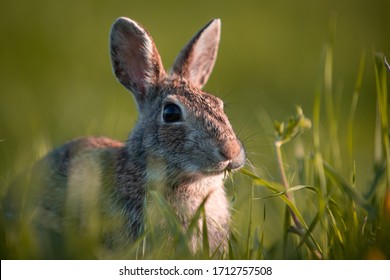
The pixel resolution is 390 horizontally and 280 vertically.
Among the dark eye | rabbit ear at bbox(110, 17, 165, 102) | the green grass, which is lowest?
the green grass

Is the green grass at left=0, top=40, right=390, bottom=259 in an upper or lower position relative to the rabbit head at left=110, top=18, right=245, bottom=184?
lower

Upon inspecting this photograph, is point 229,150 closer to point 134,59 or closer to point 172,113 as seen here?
point 172,113

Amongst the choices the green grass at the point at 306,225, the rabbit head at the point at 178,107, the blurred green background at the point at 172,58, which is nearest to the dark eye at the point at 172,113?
the rabbit head at the point at 178,107

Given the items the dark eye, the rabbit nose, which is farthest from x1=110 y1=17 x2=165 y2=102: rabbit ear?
the rabbit nose

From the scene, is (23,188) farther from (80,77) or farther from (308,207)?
(80,77)

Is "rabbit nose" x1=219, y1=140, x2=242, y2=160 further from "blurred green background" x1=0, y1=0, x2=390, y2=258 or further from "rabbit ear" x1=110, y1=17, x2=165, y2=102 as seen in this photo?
"blurred green background" x1=0, y1=0, x2=390, y2=258

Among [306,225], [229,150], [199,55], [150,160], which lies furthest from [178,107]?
[306,225]

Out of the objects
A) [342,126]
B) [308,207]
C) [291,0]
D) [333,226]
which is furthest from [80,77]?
[333,226]

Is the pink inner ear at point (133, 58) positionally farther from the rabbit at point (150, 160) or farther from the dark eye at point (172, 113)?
the dark eye at point (172, 113)
